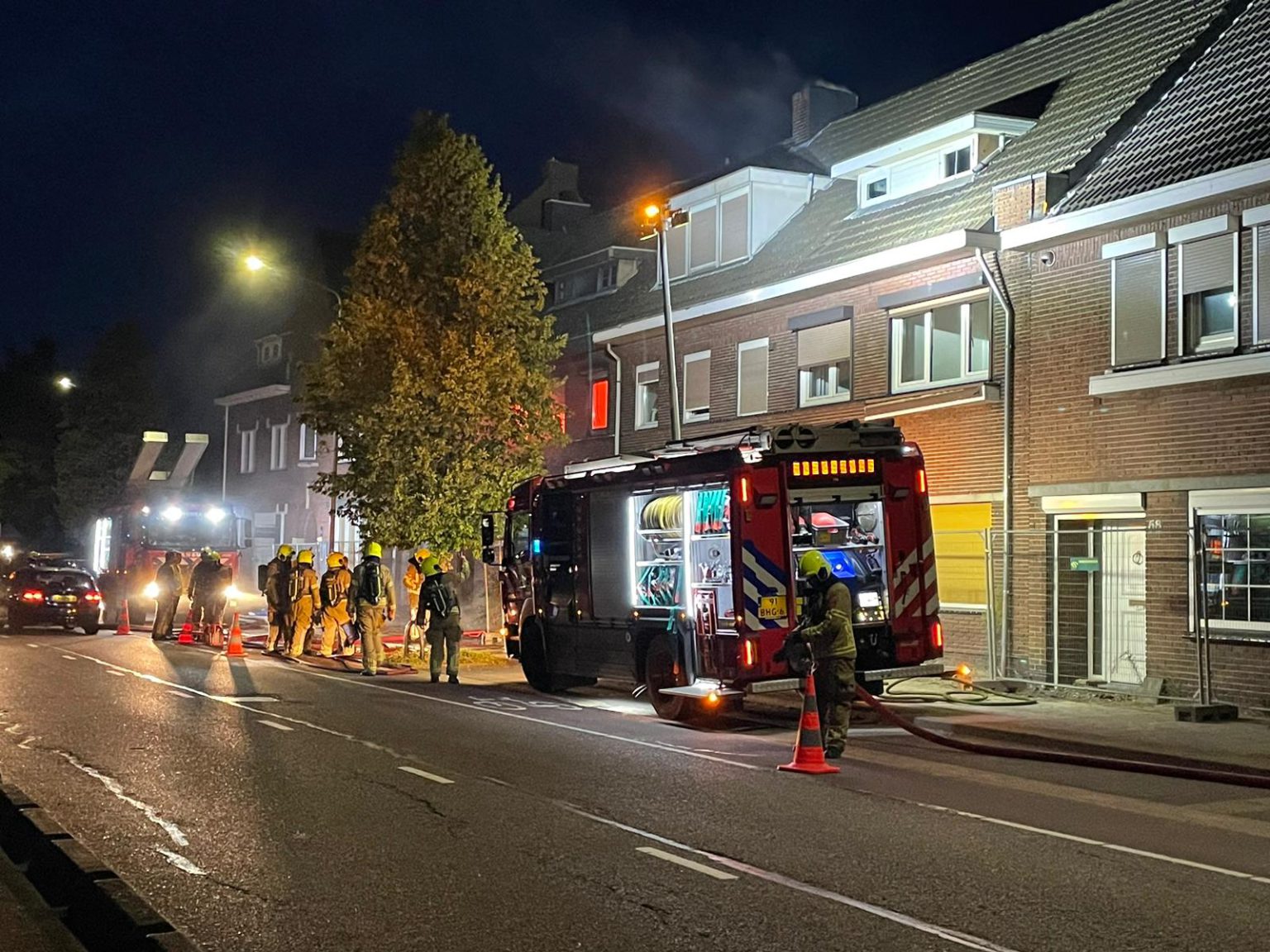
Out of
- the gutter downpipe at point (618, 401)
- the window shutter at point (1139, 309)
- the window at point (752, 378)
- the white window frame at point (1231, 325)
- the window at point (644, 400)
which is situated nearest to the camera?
the white window frame at point (1231, 325)

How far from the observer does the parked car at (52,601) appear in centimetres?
2841

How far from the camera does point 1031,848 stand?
27.9 feet

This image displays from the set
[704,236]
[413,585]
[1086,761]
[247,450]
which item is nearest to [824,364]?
[704,236]

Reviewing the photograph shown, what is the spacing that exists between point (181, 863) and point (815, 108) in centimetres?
2524

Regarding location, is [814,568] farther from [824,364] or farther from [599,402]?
[599,402]

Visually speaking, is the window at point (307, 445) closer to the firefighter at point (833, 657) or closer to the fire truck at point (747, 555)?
the fire truck at point (747, 555)

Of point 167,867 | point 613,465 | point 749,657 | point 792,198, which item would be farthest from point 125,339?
point 167,867

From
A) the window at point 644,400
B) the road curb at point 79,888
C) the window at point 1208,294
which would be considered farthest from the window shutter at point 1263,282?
the window at point 644,400

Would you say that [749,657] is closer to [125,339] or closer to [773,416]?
[773,416]

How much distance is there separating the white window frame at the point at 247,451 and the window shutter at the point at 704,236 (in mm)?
24323

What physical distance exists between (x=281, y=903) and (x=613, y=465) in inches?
401

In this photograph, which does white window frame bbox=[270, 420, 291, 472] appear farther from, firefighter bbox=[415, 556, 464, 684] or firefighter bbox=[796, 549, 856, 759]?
firefighter bbox=[796, 549, 856, 759]

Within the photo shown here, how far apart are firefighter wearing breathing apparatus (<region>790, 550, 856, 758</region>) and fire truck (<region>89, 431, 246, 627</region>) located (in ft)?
65.7

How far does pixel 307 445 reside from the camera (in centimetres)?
4391
